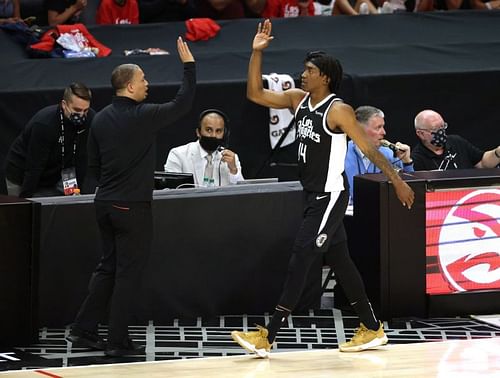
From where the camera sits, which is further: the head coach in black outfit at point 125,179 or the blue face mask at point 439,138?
the blue face mask at point 439,138

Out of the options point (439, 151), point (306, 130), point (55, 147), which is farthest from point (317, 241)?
point (55, 147)

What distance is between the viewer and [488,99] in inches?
469

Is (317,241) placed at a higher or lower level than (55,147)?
lower

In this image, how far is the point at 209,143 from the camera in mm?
9617

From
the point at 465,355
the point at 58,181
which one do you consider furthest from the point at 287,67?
the point at 465,355

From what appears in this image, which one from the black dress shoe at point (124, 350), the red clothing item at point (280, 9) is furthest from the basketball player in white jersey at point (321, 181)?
the red clothing item at point (280, 9)

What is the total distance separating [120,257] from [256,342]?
941 mm

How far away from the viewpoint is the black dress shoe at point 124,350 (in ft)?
24.7

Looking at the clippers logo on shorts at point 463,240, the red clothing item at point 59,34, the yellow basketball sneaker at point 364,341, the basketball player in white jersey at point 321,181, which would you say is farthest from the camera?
Result: the red clothing item at point 59,34

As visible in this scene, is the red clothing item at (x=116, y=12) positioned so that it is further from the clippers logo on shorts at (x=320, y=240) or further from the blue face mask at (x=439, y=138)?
the clippers logo on shorts at (x=320, y=240)

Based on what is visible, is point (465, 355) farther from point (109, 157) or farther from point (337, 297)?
point (109, 157)

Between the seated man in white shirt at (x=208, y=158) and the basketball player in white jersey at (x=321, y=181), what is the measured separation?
2129mm

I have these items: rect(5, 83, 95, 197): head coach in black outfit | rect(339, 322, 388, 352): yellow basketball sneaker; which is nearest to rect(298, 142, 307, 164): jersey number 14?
rect(339, 322, 388, 352): yellow basketball sneaker

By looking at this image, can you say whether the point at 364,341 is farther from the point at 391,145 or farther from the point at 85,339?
the point at 391,145
